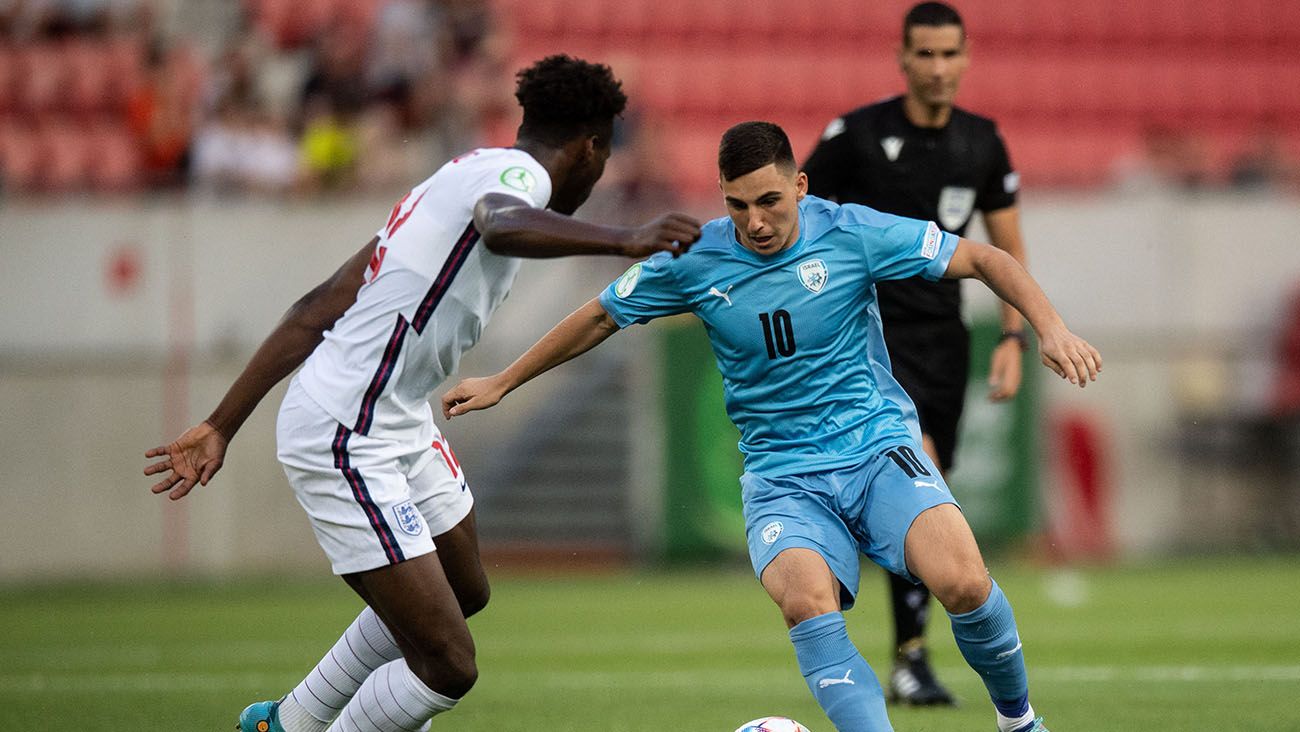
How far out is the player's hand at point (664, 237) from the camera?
185 inches

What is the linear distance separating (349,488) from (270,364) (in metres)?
0.48

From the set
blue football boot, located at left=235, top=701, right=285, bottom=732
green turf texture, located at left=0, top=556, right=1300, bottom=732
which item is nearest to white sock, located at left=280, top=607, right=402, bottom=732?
blue football boot, located at left=235, top=701, right=285, bottom=732

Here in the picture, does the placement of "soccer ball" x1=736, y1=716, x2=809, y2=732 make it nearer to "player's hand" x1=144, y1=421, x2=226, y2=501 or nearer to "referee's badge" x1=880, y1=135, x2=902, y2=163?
"player's hand" x1=144, y1=421, x2=226, y2=501

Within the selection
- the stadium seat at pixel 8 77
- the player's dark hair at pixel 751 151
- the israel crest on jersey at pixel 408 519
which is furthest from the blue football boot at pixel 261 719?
the stadium seat at pixel 8 77

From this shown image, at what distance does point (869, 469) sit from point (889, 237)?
72 centimetres

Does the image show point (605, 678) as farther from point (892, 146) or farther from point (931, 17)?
point (931, 17)

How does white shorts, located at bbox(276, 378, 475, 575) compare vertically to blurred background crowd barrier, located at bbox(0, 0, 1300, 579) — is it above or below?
above

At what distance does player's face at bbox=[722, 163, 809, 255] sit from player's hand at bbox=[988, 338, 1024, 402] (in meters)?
1.94

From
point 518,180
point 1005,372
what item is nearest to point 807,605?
point 518,180

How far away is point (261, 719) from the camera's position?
575cm

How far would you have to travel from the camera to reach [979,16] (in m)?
20.2

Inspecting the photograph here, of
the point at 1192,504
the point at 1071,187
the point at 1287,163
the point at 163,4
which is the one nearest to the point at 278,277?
the point at 163,4

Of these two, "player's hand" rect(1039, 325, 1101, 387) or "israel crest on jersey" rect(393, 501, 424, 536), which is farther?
"israel crest on jersey" rect(393, 501, 424, 536)

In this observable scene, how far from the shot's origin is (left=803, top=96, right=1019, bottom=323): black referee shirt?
7.29m
